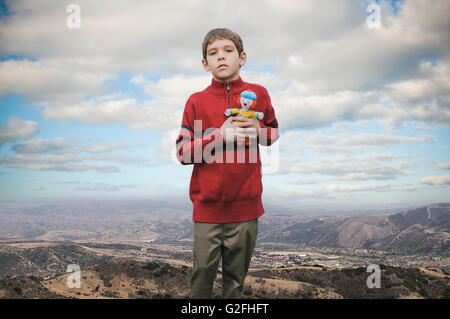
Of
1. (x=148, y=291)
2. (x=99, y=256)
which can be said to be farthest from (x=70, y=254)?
(x=148, y=291)

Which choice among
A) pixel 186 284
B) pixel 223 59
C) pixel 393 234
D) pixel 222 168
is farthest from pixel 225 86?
pixel 393 234

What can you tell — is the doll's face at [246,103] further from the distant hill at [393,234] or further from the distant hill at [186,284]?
the distant hill at [393,234]

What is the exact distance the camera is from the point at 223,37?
16.5 feet

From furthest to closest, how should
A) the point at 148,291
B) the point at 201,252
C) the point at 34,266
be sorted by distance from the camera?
the point at 34,266 < the point at 148,291 < the point at 201,252

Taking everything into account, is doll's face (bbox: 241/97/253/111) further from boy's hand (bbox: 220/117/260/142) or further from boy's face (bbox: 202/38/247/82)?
boy's face (bbox: 202/38/247/82)

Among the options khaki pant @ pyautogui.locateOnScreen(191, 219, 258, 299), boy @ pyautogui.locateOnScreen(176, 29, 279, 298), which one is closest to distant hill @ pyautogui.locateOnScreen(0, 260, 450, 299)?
khaki pant @ pyautogui.locateOnScreen(191, 219, 258, 299)

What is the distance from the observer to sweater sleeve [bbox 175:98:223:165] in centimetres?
468

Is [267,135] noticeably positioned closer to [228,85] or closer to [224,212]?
[228,85]

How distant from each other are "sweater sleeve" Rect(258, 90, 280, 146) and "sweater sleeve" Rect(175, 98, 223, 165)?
736 millimetres

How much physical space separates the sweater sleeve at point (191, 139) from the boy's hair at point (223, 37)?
943 mm

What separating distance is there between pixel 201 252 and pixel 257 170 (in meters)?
1.47

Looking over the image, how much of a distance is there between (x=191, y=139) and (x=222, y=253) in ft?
5.95

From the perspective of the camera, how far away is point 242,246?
4891 millimetres
